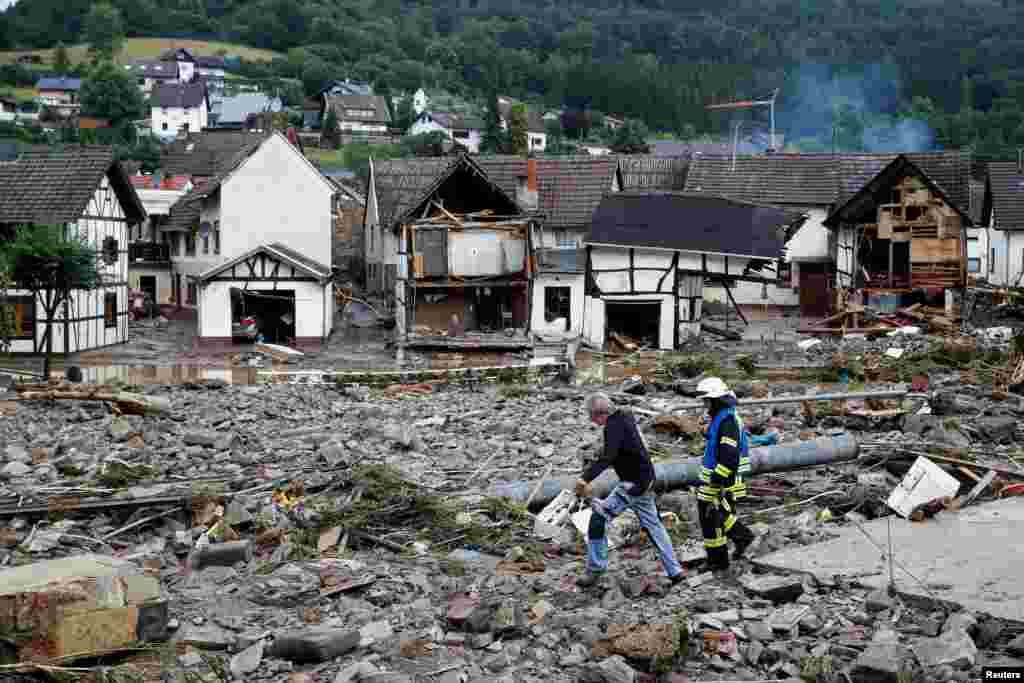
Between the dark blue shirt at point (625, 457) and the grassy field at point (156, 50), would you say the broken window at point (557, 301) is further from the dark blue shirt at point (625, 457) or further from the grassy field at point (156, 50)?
the grassy field at point (156, 50)

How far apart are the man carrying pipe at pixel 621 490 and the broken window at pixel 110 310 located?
2951 centimetres

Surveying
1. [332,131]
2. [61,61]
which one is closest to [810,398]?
[332,131]

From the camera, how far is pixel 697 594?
403 inches

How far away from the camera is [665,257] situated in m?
37.5

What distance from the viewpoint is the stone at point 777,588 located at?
9.88 metres

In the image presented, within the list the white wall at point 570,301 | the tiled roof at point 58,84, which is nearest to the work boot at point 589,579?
the white wall at point 570,301

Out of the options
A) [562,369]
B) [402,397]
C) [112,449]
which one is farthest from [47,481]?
[562,369]

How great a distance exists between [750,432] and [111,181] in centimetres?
2676

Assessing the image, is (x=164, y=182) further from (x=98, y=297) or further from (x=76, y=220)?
(x=76, y=220)

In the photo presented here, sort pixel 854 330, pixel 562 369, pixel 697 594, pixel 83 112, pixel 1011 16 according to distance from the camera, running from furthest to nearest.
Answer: pixel 1011 16, pixel 83 112, pixel 854 330, pixel 562 369, pixel 697 594

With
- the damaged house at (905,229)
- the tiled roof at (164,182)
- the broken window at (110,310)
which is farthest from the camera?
the tiled roof at (164,182)

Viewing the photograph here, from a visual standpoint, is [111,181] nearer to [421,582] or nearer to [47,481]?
[47,481]

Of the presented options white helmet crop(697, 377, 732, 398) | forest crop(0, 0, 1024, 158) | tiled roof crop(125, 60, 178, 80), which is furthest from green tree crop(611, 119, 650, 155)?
tiled roof crop(125, 60, 178, 80)

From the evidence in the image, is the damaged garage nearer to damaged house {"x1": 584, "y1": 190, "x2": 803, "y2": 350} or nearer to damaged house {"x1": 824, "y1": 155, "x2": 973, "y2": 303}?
damaged house {"x1": 584, "y1": 190, "x2": 803, "y2": 350}
